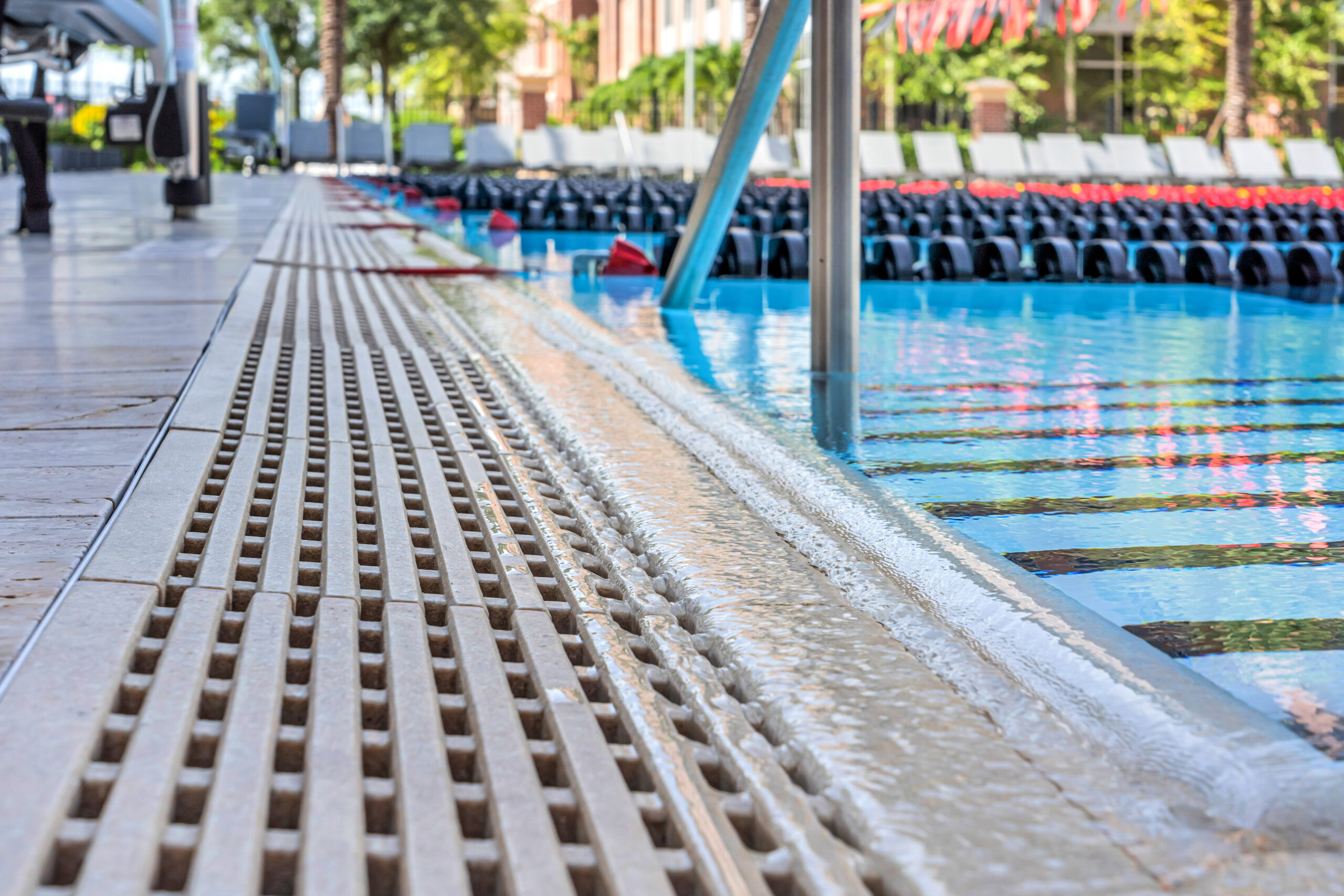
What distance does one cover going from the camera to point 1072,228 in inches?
477

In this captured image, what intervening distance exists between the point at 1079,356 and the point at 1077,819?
4.15 m

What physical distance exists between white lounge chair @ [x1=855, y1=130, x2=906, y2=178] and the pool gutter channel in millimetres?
23320

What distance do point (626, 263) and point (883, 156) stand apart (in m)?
18.5

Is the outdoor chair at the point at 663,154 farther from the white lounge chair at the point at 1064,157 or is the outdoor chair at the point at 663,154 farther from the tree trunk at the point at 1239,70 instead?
the tree trunk at the point at 1239,70

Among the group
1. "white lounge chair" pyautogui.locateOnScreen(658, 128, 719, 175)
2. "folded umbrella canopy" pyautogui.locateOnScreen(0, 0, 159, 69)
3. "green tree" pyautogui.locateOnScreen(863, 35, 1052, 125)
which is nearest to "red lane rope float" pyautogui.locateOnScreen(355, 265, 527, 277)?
"folded umbrella canopy" pyautogui.locateOnScreen(0, 0, 159, 69)

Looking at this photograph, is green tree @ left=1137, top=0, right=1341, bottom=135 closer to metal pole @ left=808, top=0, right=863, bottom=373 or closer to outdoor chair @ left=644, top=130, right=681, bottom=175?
outdoor chair @ left=644, top=130, right=681, bottom=175

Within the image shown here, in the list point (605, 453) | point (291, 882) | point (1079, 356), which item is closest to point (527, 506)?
point (605, 453)

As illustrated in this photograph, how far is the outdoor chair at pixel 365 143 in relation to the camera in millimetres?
32281

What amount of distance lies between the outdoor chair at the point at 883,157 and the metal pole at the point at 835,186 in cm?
2119

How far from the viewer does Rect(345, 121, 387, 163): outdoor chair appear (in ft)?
106

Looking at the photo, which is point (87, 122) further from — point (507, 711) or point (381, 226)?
point (507, 711)

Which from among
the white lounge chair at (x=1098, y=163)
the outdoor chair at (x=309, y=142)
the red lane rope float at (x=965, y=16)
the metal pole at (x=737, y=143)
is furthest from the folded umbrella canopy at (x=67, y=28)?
the outdoor chair at (x=309, y=142)

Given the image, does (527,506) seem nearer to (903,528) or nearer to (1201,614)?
(903,528)

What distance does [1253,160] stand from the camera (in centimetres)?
2450
